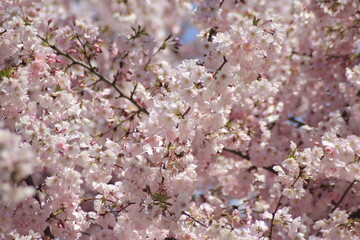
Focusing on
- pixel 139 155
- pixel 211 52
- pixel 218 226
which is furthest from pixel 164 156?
pixel 211 52

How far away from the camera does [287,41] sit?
721cm

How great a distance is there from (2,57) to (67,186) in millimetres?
1169

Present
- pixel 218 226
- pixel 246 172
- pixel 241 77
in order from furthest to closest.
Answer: pixel 246 172 < pixel 241 77 < pixel 218 226

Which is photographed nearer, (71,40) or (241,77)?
(241,77)

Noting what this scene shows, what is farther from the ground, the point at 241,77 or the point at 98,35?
the point at 98,35

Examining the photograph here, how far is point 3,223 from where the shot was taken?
3961 mm

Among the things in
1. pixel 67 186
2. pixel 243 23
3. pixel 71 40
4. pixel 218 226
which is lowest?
pixel 218 226

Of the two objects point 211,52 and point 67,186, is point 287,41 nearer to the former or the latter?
point 211,52

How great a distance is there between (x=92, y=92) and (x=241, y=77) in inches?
68.3

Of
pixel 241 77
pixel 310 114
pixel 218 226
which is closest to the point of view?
pixel 218 226

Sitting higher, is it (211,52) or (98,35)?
(98,35)

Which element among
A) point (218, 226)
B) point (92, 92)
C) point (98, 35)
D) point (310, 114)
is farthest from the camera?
point (310, 114)

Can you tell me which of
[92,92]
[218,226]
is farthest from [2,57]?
[218,226]

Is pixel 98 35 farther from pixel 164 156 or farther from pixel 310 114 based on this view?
pixel 310 114
